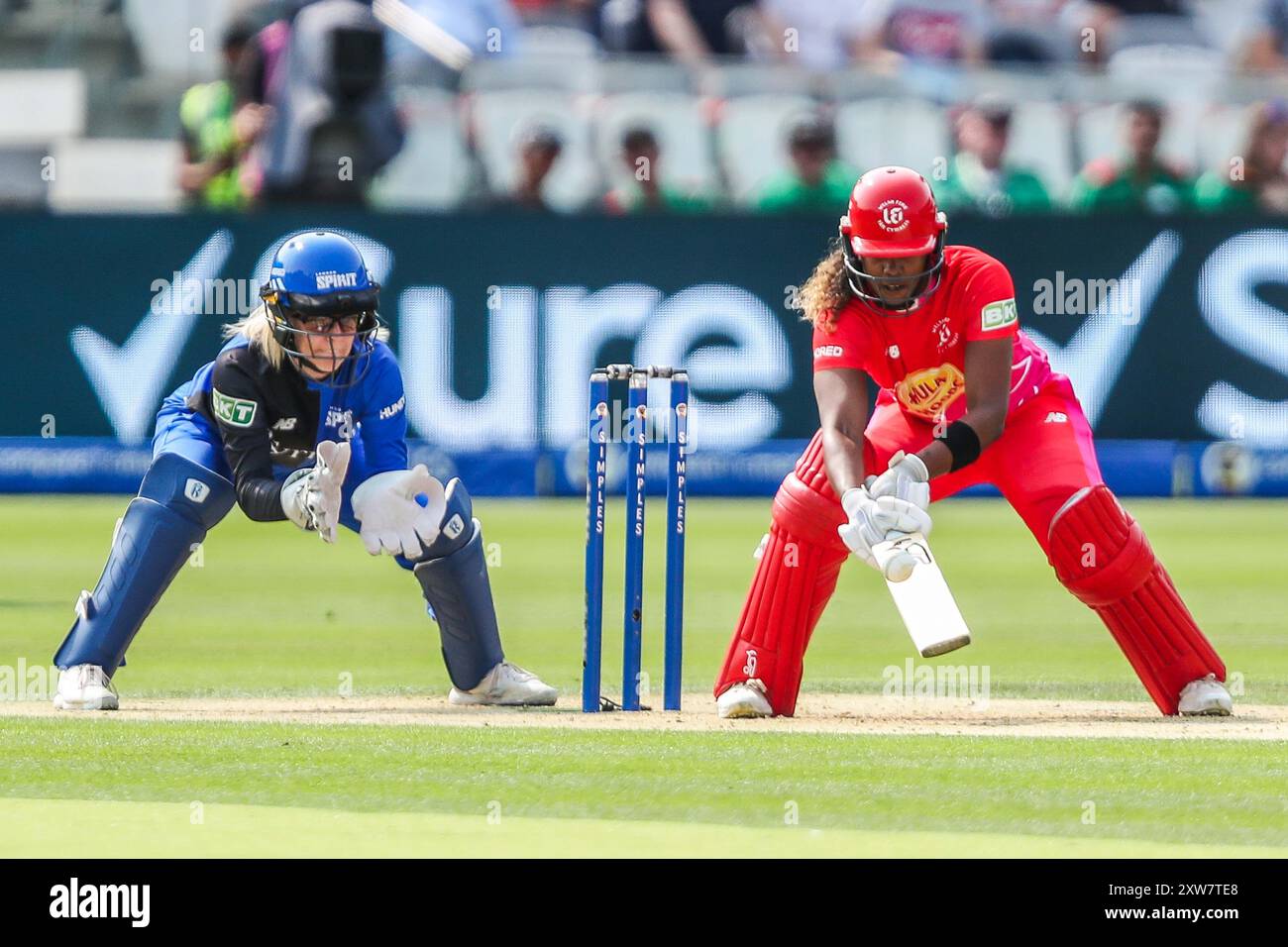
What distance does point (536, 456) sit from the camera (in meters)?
18.9

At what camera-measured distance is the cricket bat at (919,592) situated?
7.61m

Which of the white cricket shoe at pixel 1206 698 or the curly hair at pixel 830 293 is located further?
the white cricket shoe at pixel 1206 698

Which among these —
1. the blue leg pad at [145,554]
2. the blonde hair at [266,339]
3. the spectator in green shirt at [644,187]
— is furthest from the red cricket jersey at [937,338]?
the spectator in green shirt at [644,187]

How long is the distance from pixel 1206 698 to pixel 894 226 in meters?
2.09

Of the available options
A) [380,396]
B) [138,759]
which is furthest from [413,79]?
[138,759]

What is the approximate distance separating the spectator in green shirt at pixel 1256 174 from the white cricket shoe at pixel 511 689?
38.9 ft

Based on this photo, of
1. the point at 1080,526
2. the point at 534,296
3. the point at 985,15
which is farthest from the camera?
the point at 985,15

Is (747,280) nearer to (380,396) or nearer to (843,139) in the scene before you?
(843,139)

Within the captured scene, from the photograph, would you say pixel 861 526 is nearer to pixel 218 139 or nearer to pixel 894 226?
pixel 894 226

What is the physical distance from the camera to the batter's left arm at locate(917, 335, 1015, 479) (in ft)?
26.9

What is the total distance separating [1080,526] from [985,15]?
13.5 m

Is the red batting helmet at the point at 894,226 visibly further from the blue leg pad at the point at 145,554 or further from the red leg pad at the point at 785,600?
the blue leg pad at the point at 145,554

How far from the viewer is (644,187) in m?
19.3

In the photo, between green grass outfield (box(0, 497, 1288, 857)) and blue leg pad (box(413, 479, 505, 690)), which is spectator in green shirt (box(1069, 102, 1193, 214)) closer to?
green grass outfield (box(0, 497, 1288, 857))
